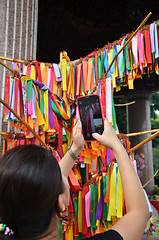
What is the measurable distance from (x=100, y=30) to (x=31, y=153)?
601 centimetres

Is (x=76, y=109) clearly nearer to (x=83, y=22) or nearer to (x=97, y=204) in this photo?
(x=97, y=204)

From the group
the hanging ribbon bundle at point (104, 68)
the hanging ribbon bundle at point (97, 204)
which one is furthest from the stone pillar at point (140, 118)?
the hanging ribbon bundle at point (97, 204)

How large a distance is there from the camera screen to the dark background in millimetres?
4953

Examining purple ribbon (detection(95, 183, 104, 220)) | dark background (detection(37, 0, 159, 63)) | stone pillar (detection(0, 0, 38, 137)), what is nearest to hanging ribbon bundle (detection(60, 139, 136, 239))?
purple ribbon (detection(95, 183, 104, 220))

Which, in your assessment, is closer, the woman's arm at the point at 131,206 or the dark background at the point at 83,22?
the woman's arm at the point at 131,206

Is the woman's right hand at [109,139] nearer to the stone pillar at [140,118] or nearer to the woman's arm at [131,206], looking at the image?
the woman's arm at [131,206]

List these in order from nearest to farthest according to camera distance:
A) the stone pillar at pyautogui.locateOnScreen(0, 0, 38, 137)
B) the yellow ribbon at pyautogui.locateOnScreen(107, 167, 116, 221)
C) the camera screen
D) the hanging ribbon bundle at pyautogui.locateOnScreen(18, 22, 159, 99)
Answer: the camera screen < the yellow ribbon at pyautogui.locateOnScreen(107, 167, 116, 221) < the hanging ribbon bundle at pyautogui.locateOnScreen(18, 22, 159, 99) < the stone pillar at pyautogui.locateOnScreen(0, 0, 38, 137)

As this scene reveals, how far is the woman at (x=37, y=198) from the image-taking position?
489mm

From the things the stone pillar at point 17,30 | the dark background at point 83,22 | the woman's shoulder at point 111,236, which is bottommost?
the woman's shoulder at point 111,236

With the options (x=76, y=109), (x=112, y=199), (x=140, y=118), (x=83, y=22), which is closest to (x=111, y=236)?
(x=112, y=199)

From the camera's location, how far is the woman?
0.49m

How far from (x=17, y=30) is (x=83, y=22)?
3242 mm

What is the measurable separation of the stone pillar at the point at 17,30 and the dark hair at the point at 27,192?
2.19m

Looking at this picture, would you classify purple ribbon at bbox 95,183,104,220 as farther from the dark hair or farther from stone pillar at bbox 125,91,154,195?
stone pillar at bbox 125,91,154,195
